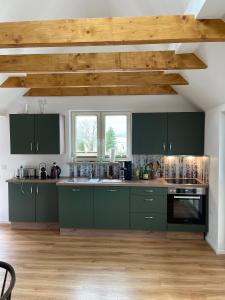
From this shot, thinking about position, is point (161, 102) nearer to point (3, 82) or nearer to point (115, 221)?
point (115, 221)

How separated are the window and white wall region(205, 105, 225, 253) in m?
1.63

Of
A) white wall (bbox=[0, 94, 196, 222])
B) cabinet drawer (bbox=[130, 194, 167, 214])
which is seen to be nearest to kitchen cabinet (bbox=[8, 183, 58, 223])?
white wall (bbox=[0, 94, 196, 222])

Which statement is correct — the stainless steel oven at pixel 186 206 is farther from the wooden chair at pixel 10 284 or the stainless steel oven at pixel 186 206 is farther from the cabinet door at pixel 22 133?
the wooden chair at pixel 10 284

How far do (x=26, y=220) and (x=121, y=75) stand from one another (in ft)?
10.1

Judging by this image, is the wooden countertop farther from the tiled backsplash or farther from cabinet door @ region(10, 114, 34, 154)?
cabinet door @ region(10, 114, 34, 154)

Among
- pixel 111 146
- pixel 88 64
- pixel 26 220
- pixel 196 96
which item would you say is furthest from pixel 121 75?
pixel 26 220

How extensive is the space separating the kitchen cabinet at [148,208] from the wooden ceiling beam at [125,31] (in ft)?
9.33

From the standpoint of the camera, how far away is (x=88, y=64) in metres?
3.05

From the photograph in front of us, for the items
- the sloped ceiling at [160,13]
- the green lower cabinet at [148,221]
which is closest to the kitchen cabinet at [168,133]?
the sloped ceiling at [160,13]

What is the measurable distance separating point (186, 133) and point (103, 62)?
2238 mm

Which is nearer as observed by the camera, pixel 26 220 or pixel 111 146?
pixel 26 220

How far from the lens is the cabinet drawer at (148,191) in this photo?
14.6 feet

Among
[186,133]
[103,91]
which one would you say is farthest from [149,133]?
[103,91]

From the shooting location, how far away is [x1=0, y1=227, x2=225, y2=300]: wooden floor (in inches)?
117
